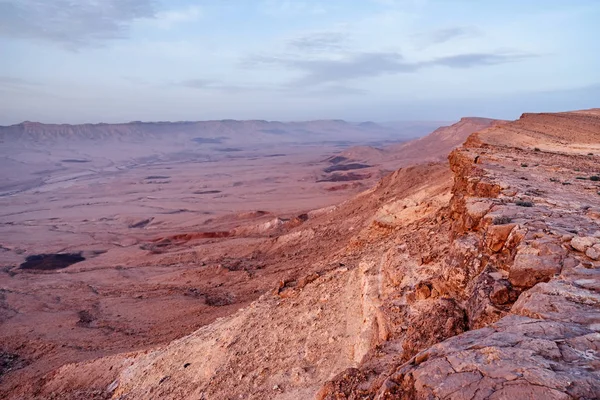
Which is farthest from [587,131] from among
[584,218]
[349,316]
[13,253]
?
[13,253]

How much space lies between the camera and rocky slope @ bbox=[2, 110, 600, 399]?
2.88m

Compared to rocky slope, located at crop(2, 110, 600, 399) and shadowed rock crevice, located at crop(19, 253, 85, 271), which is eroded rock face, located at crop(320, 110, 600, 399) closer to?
rocky slope, located at crop(2, 110, 600, 399)

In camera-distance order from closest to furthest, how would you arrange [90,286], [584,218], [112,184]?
1. [584,218]
2. [90,286]
3. [112,184]

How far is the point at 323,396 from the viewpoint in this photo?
12.3 ft

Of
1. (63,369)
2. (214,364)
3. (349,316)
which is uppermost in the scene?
(349,316)

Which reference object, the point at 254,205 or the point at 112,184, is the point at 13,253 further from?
the point at 112,184

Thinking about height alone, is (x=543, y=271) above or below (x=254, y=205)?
above

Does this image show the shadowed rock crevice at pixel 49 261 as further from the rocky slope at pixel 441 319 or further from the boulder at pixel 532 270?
the boulder at pixel 532 270

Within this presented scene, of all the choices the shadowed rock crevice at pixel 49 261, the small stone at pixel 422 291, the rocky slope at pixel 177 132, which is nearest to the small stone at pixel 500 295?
the small stone at pixel 422 291

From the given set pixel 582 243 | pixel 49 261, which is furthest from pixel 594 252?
pixel 49 261

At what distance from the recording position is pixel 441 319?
4414mm

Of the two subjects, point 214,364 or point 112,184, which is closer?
point 214,364

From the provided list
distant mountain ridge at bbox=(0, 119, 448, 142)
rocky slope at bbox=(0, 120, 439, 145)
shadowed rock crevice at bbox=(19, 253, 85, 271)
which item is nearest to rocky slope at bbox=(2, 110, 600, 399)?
shadowed rock crevice at bbox=(19, 253, 85, 271)

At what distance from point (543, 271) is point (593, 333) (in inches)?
46.0
